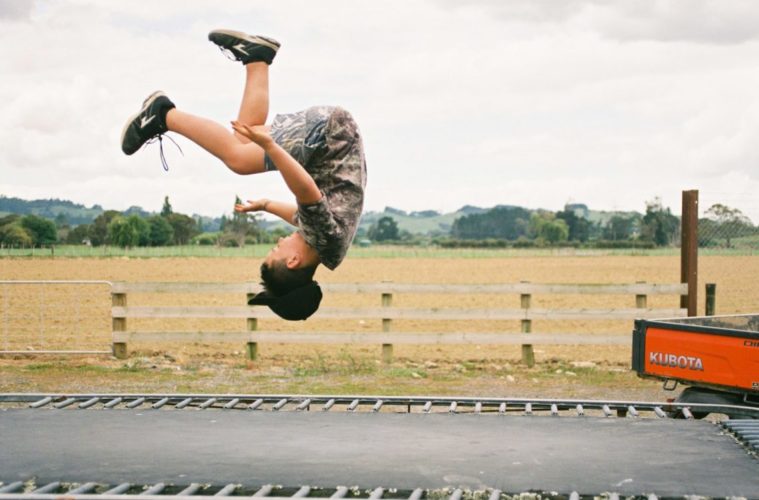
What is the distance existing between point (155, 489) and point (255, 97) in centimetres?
154

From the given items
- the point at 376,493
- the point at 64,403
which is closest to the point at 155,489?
the point at 376,493

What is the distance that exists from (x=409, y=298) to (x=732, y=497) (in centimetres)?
2091

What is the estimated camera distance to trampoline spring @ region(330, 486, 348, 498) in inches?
135

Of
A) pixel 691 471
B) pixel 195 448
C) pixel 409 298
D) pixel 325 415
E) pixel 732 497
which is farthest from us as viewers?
pixel 409 298

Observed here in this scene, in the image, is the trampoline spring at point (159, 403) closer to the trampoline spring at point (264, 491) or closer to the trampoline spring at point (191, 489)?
the trampoline spring at point (191, 489)

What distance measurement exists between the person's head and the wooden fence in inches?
247

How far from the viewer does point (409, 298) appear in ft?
79.9

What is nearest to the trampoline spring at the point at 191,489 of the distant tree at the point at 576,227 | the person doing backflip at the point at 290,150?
the person doing backflip at the point at 290,150

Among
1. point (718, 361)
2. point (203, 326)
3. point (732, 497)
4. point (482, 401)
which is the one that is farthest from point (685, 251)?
point (203, 326)

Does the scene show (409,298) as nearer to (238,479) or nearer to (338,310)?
(338,310)

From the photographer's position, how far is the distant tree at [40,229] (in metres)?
7.81

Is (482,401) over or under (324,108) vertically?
under

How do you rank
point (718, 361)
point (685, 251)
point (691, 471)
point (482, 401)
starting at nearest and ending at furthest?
point (691, 471)
point (482, 401)
point (718, 361)
point (685, 251)

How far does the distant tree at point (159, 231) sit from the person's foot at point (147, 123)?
192 cm
